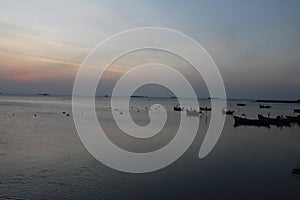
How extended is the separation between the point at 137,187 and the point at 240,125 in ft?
119

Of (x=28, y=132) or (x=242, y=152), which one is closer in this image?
(x=242, y=152)

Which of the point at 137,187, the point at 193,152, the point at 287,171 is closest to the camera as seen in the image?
the point at 137,187

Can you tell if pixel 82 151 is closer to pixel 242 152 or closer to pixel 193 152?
pixel 193 152

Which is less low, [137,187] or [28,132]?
[28,132]

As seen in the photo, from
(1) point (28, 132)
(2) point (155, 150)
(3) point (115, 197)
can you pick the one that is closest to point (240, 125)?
(2) point (155, 150)

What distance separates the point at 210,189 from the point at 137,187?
11.5ft

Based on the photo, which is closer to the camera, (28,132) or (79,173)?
(79,173)

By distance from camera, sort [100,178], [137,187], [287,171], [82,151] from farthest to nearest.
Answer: [82,151]
[287,171]
[100,178]
[137,187]

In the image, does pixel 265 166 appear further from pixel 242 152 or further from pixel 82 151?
pixel 82 151

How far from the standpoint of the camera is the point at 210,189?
15.8m

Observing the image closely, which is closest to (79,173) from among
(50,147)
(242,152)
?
(50,147)

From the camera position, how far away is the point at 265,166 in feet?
70.2

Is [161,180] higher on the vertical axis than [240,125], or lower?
lower

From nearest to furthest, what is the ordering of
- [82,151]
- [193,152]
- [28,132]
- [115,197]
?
[115,197]
[82,151]
[193,152]
[28,132]
